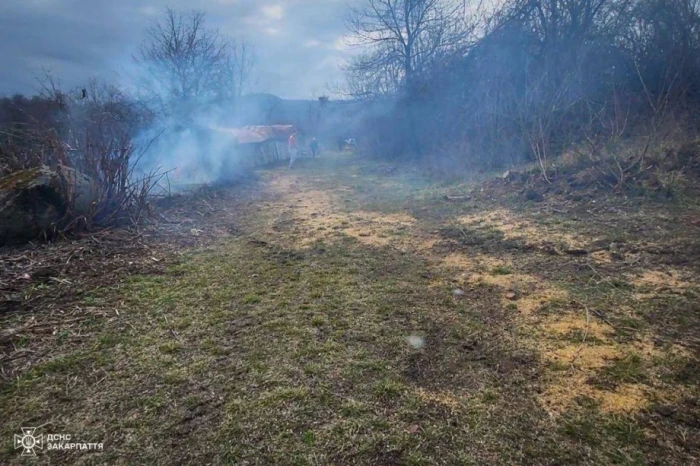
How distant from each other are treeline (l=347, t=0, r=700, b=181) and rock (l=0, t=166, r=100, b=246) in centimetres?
888

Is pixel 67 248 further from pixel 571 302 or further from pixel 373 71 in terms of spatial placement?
pixel 373 71

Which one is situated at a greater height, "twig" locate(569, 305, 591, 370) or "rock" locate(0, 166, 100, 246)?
"rock" locate(0, 166, 100, 246)

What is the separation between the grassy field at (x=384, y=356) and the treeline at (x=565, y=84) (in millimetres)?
4237

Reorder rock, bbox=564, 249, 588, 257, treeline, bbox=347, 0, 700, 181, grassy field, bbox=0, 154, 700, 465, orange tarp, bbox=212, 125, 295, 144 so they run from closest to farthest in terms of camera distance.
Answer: grassy field, bbox=0, 154, 700, 465 → rock, bbox=564, 249, 588, 257 → treeline, bbox=347, 0, 700, 181 → orange tarp, bbox=212, 125, 295, 144

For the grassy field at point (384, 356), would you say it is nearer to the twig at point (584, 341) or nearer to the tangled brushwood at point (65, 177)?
the twig at point (584, 341)

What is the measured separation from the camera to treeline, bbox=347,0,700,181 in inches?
317

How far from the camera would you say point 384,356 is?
2611 millimetres

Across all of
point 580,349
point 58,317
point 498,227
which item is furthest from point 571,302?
point 58,317

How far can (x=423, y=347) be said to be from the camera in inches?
107

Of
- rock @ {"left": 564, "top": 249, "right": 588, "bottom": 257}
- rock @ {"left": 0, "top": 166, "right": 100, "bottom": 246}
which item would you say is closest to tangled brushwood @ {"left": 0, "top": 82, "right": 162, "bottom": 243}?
rock @ {"left": 0, "top": 166, "right": 100, "bottom": 246}

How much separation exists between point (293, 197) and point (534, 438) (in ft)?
28.4

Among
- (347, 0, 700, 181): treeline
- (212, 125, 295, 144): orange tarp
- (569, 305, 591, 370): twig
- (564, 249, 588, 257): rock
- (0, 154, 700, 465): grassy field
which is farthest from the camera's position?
(212, 125, 295, 144): orange tarp

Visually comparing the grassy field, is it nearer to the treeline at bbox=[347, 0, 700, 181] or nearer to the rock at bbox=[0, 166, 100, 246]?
the rock at bbox=[0, 166, 100, 246]

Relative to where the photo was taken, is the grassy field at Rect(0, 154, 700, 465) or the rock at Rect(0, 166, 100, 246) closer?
the grassy field at Rect(0, 154, 700, 465)
